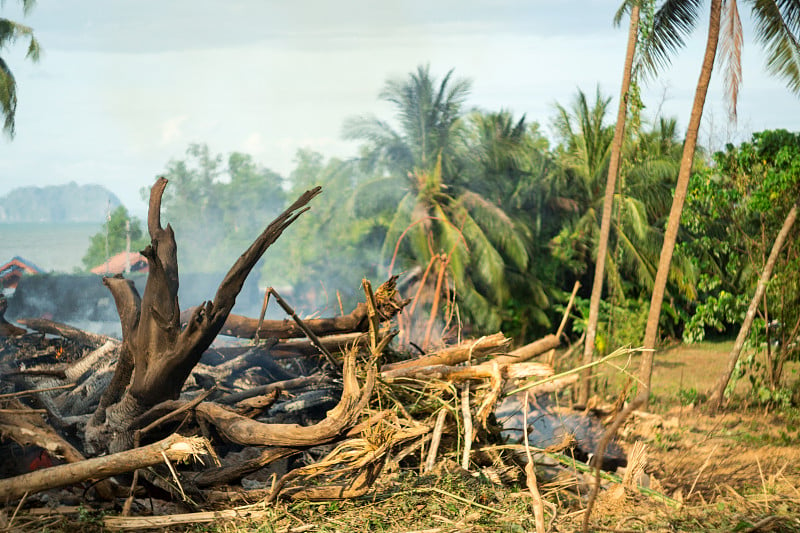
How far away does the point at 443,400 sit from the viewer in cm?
541

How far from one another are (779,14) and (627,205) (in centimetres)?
794

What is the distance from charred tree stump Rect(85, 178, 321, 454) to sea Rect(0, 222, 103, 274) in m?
13.1

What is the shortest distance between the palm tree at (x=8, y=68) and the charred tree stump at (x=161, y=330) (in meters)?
11.7

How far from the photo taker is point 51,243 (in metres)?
21.7

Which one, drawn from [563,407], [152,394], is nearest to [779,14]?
[563,407]

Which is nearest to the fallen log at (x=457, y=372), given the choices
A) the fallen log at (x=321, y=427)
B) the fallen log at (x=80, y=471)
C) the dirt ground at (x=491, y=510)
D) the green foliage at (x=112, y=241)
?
the dirt ground at (x=491, y=510)

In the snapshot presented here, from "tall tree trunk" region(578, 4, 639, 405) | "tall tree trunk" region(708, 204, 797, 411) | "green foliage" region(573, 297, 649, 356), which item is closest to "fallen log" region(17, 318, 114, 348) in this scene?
"tall tree trunk" region(578, 4, 639, 405)

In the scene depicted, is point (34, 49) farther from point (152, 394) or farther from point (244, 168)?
point (152, 394)

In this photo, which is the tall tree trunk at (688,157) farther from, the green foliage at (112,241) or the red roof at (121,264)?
the green foliage at (112,241)

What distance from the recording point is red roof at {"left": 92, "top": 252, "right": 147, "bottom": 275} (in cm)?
1828

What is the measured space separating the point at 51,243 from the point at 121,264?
307 centimetres

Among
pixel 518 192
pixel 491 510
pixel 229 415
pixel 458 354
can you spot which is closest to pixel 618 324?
pixel 518 192

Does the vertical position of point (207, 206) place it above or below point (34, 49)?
below

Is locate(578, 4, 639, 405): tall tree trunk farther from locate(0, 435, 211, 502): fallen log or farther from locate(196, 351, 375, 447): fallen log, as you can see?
locate(0, 435, 211, 502): fallen log
